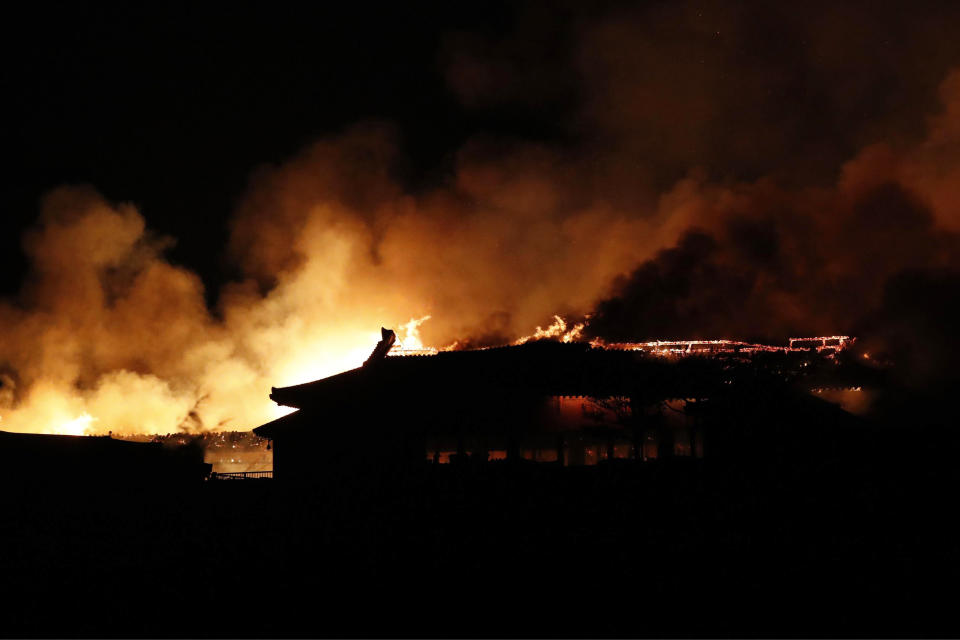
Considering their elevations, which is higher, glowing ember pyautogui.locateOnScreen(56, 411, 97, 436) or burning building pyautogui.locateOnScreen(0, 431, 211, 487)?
glowing ember pyautogui.locateOnScreen(56, 411, 97, 436)

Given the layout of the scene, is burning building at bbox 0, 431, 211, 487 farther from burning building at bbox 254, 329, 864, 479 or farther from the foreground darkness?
burning building at bbox 254, 329, 864, 479

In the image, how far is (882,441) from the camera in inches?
624

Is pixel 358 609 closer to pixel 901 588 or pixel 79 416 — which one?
pixel 901 588

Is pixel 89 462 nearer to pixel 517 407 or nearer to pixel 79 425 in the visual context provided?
pixel 517 407

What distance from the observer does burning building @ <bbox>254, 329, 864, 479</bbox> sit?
56.5 feet

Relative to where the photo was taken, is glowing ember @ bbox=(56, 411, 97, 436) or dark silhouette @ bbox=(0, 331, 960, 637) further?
glowing ember @ bbox=(56, 411, 97, 436)

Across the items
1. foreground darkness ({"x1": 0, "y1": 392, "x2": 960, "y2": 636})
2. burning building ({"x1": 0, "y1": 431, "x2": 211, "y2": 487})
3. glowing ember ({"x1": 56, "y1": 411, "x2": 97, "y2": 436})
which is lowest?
foreground darkness ({"x1": 0, "y1": 392, "x2": 960, "y2": 636})

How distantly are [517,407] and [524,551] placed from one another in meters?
7.17

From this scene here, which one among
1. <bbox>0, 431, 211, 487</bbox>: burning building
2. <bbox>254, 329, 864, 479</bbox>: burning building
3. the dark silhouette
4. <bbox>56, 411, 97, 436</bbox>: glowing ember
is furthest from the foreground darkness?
<bbox>56, 411, 97, 436</bbox>: glowing ember

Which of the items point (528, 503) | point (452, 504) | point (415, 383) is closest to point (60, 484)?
point (415, 383)

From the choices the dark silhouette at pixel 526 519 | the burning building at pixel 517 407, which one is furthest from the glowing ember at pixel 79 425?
the burning building at pixel 517 407

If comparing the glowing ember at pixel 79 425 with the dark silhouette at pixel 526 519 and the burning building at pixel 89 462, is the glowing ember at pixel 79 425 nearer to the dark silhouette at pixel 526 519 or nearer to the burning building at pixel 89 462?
the burning building at pixel 89 462

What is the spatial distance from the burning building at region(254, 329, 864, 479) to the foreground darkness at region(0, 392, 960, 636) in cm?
149

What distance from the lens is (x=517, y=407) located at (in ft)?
58.4
